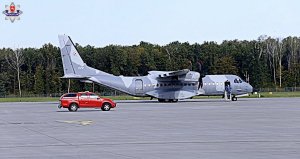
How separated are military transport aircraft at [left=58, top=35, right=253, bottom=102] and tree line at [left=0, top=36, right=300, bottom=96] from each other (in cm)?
5385

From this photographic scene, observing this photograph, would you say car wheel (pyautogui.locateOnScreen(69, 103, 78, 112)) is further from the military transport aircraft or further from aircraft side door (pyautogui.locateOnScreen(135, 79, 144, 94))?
aircraft side door (pyautogui.locateOnScreen(135, 79, 144, 94))

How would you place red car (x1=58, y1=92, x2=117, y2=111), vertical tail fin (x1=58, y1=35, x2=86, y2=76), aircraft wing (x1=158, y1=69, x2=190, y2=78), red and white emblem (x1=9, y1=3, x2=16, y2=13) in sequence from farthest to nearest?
aircraft wing (x1=158, y1=69, x2=190, y2=78)
vertical tail fin (x1=58, y1=35, x2=86, y2=76)
red and white emblem (x1=9, y1=3, x2=16, y2=13)
red car (x1=58, y1=92, x2=117, y2=111)

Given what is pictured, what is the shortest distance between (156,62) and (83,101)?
8667cm

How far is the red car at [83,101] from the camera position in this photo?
149ft

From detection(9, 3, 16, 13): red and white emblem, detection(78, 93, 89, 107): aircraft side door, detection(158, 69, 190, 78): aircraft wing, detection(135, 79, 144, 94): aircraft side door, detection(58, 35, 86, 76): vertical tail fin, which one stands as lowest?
detection(78, 93, 89, 107): aircraft side door

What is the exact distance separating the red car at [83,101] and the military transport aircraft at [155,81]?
1567 cm

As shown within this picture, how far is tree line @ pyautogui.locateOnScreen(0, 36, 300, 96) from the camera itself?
119938mm

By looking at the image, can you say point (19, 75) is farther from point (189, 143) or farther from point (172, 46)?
point (189, 143)

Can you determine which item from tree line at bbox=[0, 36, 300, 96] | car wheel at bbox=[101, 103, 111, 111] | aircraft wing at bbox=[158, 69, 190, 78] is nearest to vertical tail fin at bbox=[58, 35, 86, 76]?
aircraft wing at bbox=[158, 69, 190, 78]

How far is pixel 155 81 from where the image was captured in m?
64.2

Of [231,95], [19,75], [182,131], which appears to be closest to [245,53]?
[19,75]

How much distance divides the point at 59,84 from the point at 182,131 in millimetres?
97754

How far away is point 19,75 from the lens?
12719 centimetres

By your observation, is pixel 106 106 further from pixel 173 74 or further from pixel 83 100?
pixel 173 74
